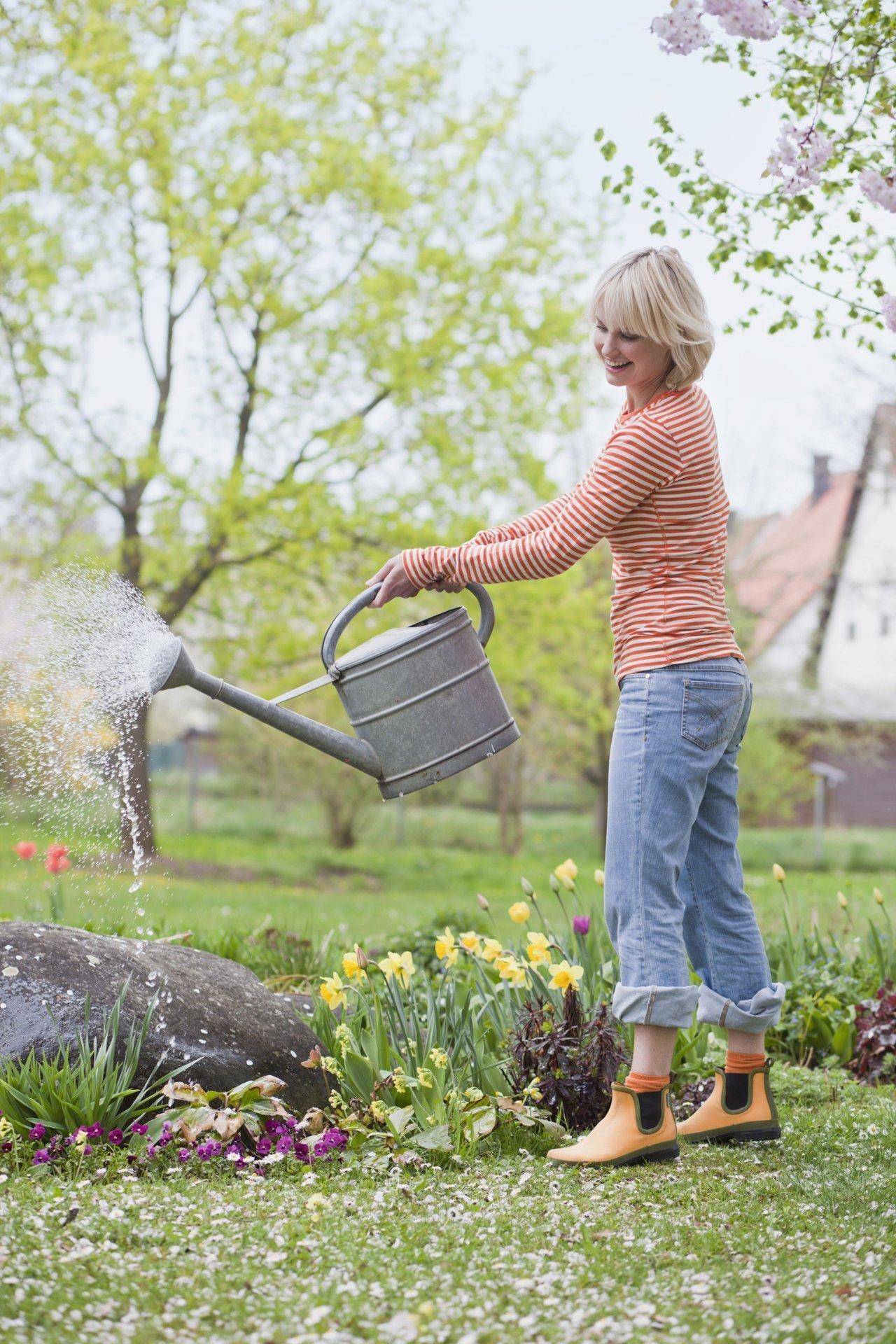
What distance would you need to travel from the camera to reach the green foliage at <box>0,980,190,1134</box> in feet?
8.34

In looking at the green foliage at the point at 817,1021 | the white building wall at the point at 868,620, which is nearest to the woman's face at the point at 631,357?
the green foliage at the point at 817,1021

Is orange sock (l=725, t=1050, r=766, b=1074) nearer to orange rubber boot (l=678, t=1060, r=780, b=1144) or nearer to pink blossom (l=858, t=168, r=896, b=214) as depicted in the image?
orange rubber boot (l=678, t=1060, r=780, b=1144)

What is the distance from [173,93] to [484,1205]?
35.6 feet

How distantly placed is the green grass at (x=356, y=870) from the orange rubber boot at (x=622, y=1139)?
1353 mm

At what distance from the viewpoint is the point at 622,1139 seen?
251 centimetres

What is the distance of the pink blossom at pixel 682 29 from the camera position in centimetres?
274

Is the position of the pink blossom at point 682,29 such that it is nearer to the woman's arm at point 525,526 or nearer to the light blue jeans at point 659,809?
the woman's arm at point 525,526

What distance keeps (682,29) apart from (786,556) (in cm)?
2373

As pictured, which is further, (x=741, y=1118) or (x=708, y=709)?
(x=741, y=1118)

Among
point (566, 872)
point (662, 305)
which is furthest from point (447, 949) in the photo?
point (662, 305)

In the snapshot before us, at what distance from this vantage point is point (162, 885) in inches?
368

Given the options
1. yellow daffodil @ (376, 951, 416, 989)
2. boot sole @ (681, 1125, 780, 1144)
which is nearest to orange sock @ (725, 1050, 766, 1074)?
boot sole @ (681, 1125, 780, 1144)

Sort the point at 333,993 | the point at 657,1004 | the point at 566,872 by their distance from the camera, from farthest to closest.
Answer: the point at 566,872
the point at 333,993
the point at 657,1004

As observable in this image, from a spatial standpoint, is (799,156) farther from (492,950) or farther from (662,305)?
(492,950)
